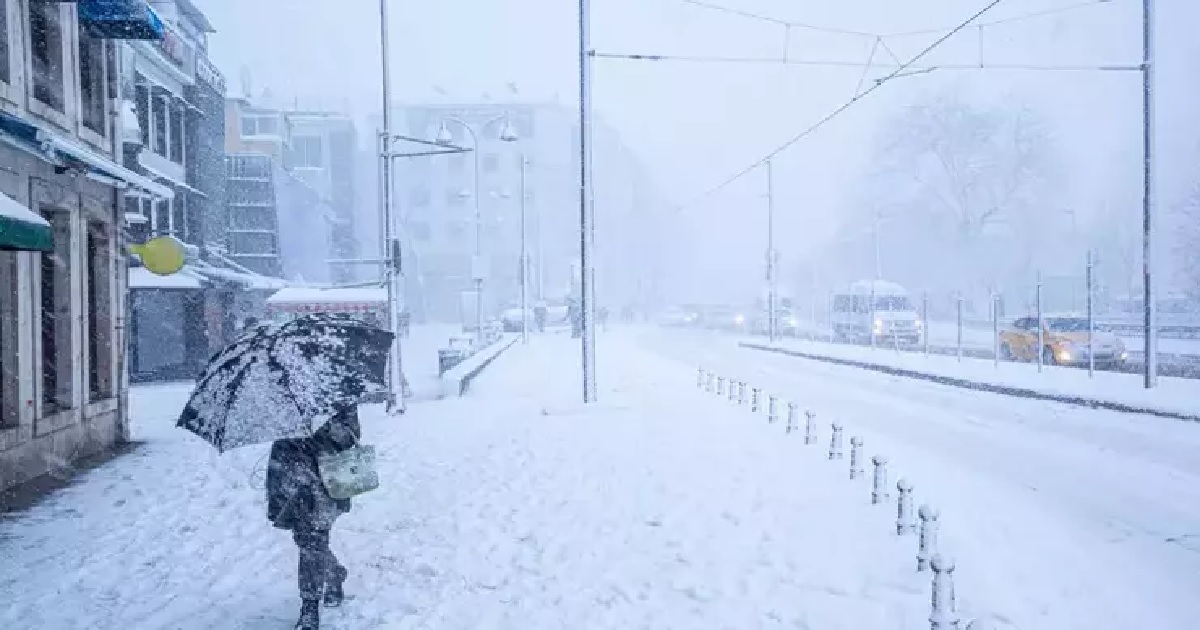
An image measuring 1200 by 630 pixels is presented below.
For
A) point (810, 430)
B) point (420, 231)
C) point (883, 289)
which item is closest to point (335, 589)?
point (810, 430)

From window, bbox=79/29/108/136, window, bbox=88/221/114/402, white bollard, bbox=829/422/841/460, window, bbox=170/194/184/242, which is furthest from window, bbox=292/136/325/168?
white bollard, bbox=829/422/841/460

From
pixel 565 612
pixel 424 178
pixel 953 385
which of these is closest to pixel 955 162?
pixel 953 385

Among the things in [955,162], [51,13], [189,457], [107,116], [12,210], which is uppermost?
[955,162]

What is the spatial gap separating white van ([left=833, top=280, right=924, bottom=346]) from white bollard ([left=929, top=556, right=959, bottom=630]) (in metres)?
31.1

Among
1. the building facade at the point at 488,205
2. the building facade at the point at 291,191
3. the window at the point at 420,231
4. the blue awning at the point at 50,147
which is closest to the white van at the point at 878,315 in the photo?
the building facade at the point at 291,191

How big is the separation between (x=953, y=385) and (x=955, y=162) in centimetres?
3476

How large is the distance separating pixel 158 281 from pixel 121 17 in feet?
42.2

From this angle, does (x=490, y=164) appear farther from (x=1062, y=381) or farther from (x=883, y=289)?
(x=1062, y=381)

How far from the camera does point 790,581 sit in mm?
5883

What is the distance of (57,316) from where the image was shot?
10.7 m

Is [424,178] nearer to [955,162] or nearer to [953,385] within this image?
[955,162]

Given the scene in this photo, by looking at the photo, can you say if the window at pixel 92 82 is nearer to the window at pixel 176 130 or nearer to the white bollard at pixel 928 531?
the white bollard at pixel 928 531

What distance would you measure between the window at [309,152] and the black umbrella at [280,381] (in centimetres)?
5422

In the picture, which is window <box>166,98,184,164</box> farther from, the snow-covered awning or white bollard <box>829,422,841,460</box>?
white bollard <box>829,422,841,460</box>
